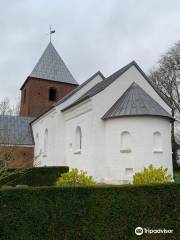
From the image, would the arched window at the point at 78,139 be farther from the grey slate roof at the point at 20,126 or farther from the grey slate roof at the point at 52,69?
the grey slate roof at the point at 52,69

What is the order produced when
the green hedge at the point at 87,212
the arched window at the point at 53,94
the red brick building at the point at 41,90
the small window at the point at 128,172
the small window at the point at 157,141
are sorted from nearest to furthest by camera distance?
the green hedge at the point at 87,212 → the small window at the point at 128,172 → the small window at the point at 157,141 → the red brick building at the point at 41,90 → the arched window at the point at 53,94

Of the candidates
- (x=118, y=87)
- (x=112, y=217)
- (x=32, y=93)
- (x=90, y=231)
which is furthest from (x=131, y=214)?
(x=32, y=93)

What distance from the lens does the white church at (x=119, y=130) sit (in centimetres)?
1520

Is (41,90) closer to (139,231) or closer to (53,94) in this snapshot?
(53,94)

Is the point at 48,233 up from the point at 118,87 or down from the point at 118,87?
down

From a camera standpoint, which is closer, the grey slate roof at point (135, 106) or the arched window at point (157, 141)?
the grey slate roof at point (135, 106)

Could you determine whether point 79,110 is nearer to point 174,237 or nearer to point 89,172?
point 89,172

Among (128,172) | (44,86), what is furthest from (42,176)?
(44,86)

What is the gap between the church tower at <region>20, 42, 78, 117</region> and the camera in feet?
96.7

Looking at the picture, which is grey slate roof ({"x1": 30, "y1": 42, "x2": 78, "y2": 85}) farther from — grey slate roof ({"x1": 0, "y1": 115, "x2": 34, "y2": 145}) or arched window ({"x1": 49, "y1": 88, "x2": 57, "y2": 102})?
grey slate roof ({"x1": 0, "y1": 115, "x2": 34, "y2": 145})

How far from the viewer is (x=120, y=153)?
1538cm

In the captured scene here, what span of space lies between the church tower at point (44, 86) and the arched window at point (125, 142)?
1508 centimetres

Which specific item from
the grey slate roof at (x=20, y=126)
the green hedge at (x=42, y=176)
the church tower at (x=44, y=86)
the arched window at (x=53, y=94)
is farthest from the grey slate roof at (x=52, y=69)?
the green hedge at (x=42, y=176)

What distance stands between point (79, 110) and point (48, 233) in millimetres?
12254
